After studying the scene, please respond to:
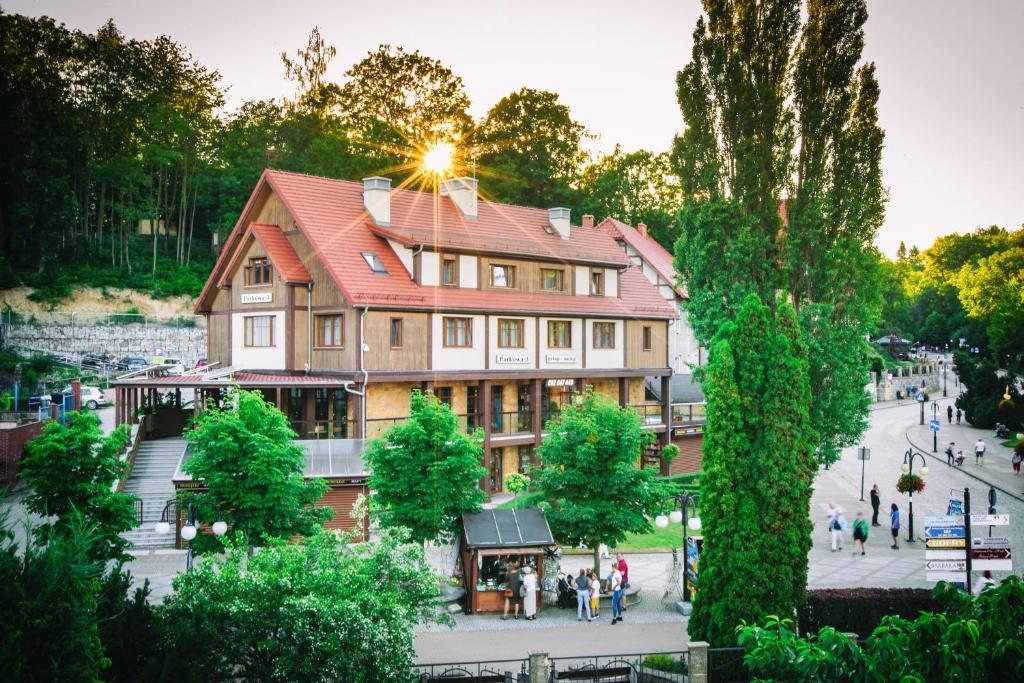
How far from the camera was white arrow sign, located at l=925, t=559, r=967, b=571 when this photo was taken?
22812 millimetres

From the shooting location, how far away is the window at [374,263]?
1391 inches

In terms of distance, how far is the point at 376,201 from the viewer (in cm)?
3750

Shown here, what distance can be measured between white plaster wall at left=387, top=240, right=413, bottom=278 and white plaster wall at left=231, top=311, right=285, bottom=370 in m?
5.10

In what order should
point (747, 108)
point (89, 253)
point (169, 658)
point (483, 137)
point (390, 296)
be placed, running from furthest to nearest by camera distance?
1. point (483, 137)
2. point (89, 253)
3. point (747, 108)
4. point (390, 296)
5. point (169, 658)

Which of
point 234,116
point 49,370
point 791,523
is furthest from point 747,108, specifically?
point 234,116

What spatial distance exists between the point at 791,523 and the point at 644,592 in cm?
677

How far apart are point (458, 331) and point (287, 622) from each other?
2161 centimetres

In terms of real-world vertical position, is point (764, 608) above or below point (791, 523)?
below

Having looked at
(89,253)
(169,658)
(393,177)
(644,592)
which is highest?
(393,177)

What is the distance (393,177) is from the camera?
6862 cm

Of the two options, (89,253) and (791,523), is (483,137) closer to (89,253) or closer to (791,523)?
(89,253)

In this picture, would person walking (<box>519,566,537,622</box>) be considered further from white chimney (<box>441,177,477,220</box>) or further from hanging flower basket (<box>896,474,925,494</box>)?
white chimney (<box>441,177,477,220</box>)

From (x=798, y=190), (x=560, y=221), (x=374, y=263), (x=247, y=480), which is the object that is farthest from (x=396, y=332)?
(x=798, y=190)

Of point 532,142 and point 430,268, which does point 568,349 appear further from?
point 532,142
